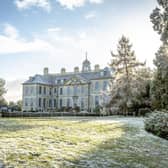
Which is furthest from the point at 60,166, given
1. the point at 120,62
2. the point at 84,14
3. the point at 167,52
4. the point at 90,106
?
the point at 90,106

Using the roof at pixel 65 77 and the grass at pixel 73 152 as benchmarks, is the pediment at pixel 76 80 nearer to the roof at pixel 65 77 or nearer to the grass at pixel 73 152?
the roof at pixel 65 77

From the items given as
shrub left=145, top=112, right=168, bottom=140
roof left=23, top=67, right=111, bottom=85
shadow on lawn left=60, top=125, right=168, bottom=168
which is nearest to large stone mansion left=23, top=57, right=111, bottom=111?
roof left=23, top=67, right=111, bottom=85

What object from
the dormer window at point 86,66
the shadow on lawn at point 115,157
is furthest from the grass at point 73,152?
the dormer window at point 86,66

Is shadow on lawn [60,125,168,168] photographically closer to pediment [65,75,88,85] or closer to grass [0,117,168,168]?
grass [0,117,168,168]

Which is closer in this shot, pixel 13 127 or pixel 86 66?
pixel 13 127

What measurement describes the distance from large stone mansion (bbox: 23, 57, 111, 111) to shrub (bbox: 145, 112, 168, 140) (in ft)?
152

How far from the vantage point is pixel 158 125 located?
14.7m

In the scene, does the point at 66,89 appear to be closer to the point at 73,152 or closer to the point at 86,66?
the point at 86,66

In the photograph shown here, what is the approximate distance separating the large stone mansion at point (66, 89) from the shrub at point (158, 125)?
1819 inches

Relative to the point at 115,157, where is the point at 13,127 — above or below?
above

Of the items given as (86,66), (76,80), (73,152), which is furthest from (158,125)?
(86,66)

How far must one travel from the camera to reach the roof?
62.9 metres

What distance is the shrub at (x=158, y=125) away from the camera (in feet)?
46.4

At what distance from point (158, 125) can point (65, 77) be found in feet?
186
